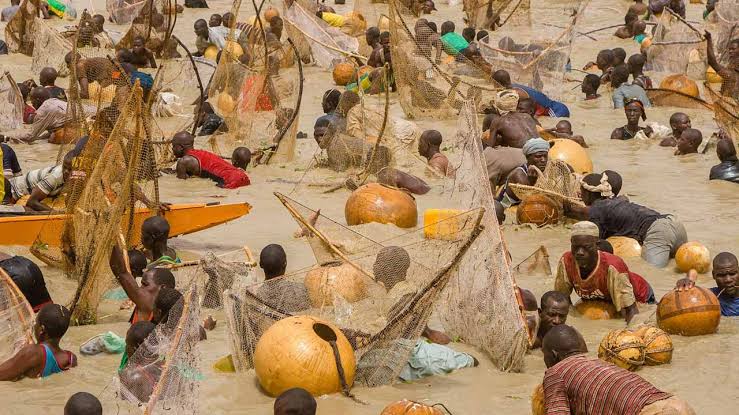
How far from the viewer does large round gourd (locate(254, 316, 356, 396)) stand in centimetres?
788

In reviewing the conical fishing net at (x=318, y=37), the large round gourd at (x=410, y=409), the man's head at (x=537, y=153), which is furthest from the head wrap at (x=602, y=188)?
→ the conical fishing net at (x=318, y=37)

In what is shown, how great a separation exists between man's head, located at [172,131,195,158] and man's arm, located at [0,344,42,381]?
602 cm

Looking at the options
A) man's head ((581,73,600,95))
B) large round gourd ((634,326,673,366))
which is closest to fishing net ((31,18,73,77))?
man's head ((581,73,600,95))

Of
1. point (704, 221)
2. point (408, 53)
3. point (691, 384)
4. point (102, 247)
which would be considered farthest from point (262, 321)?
point (408, 53)

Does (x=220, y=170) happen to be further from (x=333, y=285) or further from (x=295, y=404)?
(x=295, y=404)

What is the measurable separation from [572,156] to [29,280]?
19.7 ft

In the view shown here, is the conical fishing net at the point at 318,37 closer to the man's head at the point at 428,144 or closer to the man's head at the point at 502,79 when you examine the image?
the man's head at the point at 502,79

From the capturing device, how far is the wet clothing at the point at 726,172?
44.9 feet

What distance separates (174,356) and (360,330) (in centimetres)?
179

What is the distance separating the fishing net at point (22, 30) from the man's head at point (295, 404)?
14343mm

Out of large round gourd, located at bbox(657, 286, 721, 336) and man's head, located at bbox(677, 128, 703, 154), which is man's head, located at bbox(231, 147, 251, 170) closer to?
man's head, located at bbox(677, 128, 703, 154)

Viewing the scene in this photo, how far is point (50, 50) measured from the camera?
19250 millimetres

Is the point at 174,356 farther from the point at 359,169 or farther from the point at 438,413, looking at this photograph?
the point at 359,169

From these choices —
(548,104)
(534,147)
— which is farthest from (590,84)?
(534,147)
